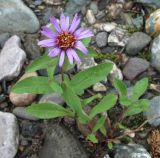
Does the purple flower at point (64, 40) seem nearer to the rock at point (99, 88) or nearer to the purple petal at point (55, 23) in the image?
the purple petal at point (55, 23)

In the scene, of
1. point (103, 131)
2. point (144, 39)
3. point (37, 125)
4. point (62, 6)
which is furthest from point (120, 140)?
point (62, 6)

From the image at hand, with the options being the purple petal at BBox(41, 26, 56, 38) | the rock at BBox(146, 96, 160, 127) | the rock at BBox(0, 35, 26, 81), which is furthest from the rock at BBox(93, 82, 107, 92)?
the purple petal at BBox(41, 26, 56, 38)

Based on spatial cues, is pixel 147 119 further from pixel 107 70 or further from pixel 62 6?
pixel 62 6

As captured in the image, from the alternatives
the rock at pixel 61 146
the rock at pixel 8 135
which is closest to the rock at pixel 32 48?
the rock at pixel 8 135

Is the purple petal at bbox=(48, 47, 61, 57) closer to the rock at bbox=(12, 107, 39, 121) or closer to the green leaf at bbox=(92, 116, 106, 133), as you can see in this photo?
the green leaf at bbox=(92, 116, 106, 133)

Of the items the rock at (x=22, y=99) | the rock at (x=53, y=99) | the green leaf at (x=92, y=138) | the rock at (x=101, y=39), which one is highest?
the rock at (x=101, y=39)

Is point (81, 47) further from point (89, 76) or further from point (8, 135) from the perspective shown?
point (8, 135)

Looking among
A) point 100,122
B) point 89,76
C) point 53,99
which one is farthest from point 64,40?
point 53,99
